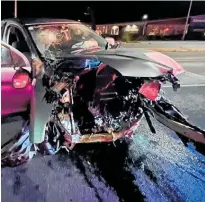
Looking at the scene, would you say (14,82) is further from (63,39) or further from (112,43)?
(112,43)

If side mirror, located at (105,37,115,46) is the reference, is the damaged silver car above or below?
below

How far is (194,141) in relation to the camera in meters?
1.61

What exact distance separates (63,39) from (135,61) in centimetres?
35

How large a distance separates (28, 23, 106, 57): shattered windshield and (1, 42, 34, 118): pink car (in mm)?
127

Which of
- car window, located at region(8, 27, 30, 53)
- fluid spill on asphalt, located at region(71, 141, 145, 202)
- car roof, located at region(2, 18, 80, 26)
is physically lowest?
fluid spill on asphalt, located at region(71, 141, 145, 202)

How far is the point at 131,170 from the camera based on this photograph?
1652 millimetres

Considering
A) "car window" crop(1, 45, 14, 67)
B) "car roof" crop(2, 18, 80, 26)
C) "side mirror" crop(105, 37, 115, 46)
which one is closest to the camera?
"car window" crop(1, 45, 14, 67)

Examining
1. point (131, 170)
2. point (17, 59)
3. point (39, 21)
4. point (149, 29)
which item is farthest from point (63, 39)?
point (131, 170)

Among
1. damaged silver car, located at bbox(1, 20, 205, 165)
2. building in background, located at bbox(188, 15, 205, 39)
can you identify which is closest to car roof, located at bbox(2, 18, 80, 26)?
damaged silver car, located at bbox(1, 20, 205, 165)

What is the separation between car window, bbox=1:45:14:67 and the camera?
1.29m

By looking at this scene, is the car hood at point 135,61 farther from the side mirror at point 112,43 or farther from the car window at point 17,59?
the car window at point 17,59

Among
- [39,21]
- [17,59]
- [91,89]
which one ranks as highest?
[39,21]

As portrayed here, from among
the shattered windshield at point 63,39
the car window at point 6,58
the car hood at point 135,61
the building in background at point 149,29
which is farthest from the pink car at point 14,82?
the building in background at point 149,29

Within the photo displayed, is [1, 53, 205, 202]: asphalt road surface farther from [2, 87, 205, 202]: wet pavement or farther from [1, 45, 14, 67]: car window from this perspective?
[1, 45, 14, 67]: car window
